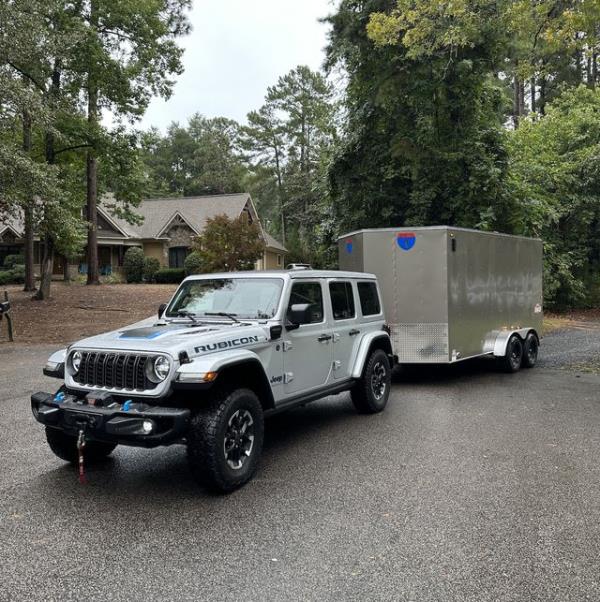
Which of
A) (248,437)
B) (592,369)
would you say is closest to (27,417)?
(248,437)

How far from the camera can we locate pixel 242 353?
4895 mm

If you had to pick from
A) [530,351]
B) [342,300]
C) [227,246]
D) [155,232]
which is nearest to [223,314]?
[342,300]

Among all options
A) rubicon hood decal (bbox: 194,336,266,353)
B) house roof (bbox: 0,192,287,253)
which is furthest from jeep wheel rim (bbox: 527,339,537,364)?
house roof (bbox: 0,192,287,253)

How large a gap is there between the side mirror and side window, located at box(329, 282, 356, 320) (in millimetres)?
1101

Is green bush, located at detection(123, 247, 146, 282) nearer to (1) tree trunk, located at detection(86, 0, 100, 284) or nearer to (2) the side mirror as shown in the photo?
(1) tree trunk, located at detection(86, 0, 100, 284)

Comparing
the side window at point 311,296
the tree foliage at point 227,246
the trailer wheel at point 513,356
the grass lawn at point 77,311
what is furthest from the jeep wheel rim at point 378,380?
the tree foliage at point 227,246

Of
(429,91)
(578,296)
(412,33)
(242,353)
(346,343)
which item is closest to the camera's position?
(242,353)

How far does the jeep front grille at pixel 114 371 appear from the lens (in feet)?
15.0

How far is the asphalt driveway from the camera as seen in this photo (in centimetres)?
336

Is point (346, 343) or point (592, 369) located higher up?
point (346, 343)

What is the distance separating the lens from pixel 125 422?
430 cm

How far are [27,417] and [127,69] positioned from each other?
55.9 ft

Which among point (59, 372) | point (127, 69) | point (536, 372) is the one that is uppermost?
point (127, 69)

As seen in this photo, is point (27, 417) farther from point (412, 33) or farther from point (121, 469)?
point (412, 33)
